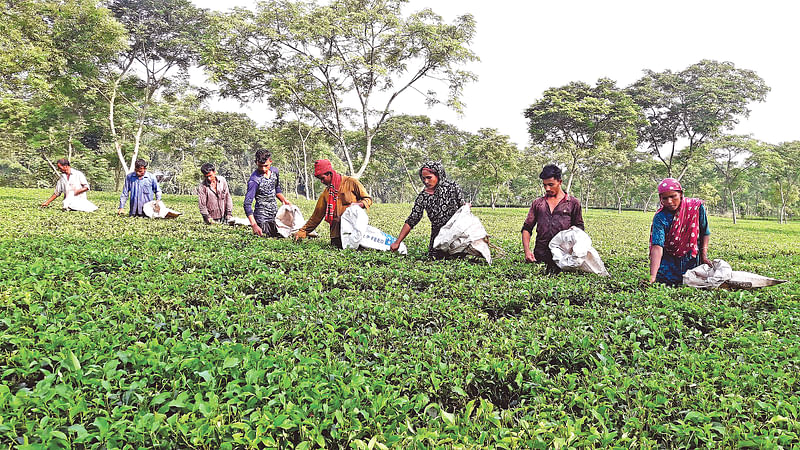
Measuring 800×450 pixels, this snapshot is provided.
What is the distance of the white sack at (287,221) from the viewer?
8.03m

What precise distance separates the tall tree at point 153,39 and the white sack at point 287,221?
1678cm

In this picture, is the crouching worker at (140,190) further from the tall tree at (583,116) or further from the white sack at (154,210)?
the tall tree at (583,116)

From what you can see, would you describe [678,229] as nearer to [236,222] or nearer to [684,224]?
[684,224]

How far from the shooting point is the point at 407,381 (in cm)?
237

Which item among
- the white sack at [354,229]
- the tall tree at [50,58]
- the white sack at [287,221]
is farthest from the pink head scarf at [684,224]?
the tall tree at [50,58]

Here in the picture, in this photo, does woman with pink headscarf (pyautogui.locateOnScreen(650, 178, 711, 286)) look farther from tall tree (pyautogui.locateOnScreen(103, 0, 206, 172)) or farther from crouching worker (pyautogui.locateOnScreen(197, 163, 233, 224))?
tall tree (pyautogui.locateOnScreen(103, 0, 206, 172))

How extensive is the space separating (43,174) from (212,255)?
37799 mm

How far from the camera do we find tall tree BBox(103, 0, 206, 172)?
21.3 metres

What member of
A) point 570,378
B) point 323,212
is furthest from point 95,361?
point 323,212

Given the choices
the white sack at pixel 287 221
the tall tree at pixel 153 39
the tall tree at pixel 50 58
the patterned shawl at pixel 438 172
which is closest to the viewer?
the patterned shawl at pixel 438 172

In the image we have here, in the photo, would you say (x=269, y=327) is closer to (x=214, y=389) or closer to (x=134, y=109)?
A: (x=214, y=389)

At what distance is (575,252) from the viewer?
5.22 meters

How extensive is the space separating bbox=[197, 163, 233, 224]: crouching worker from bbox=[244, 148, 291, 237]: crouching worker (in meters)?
1.45

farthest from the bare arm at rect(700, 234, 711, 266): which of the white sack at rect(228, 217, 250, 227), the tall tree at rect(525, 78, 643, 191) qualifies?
the tall tree at rect(525, 78, 643, 191)
